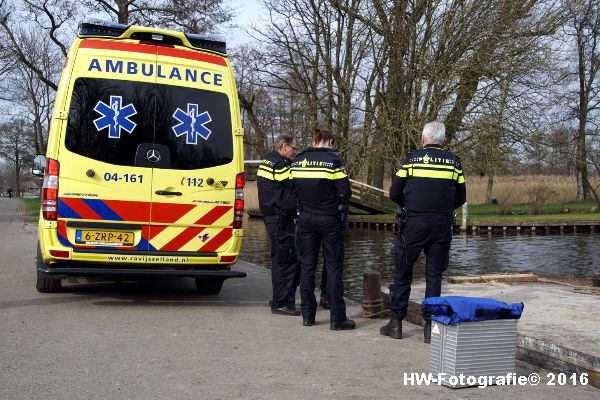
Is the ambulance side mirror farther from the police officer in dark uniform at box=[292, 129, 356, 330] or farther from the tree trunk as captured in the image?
the tree trunk

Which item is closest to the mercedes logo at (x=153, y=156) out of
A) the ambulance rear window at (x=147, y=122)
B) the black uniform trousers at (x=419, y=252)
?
the ambulance rear window at (x=147, y=122)

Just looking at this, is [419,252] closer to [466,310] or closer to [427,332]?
[427,332]

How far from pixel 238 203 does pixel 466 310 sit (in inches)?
142

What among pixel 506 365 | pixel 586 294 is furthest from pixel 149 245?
pixel 586 294

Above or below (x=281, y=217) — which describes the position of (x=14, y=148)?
above

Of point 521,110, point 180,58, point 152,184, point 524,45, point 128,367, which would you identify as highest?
point 524,45

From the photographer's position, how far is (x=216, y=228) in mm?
7527

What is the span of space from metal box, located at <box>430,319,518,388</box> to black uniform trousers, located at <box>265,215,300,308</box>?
289 centimetres

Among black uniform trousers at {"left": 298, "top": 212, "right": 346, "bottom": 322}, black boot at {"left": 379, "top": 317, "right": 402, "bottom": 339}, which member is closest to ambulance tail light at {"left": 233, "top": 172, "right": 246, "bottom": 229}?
black uniform trousers at {"left": 298, "top": 212, "right": 346, "bottom": 322}

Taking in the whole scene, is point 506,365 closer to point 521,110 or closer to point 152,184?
point 152,184

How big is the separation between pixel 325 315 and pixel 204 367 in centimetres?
270

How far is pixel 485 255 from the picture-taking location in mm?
17141

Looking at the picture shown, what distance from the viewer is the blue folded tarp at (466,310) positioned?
4.65m

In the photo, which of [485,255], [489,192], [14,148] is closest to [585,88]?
[489,192]
